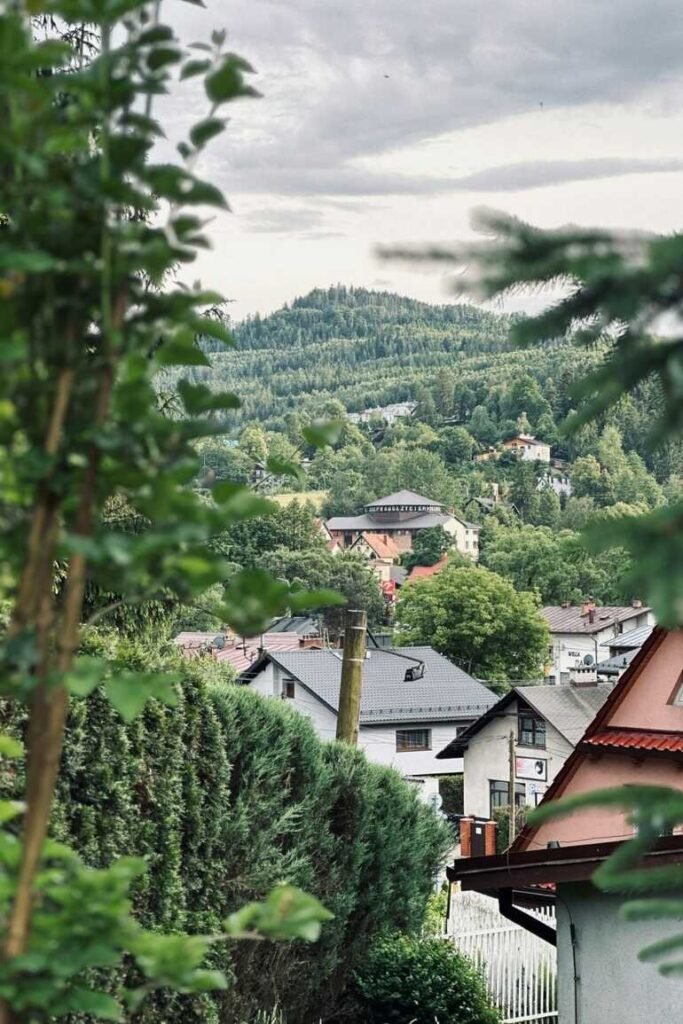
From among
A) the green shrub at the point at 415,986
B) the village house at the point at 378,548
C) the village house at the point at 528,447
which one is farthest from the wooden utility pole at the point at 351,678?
the village house at the point at 528,447

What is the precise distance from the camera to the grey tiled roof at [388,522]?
4966 inches

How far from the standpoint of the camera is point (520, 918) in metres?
11.0

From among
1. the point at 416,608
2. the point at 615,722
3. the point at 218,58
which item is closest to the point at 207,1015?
the point at 615,722

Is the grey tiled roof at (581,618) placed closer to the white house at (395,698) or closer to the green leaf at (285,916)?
the white house at (395,698)

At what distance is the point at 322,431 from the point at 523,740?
37455mm

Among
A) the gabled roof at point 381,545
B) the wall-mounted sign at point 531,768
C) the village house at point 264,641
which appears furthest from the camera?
the gabled roof at point 381,545

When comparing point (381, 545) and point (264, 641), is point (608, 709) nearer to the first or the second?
point (264, 641)

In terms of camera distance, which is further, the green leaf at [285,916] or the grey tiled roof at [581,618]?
the grey tiled roof at [581,618]

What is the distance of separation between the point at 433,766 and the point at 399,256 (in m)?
45.1

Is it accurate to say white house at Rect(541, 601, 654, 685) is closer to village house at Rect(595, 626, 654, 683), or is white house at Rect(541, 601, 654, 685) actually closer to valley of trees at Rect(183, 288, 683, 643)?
valley of trees at Rect(183, 288, 683, 643)

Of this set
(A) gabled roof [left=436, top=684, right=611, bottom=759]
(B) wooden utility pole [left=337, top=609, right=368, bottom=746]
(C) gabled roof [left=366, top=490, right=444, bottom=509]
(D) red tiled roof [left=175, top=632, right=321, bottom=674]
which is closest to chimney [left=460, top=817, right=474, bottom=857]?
(A) gabled roof [left=436, top=684, right=611, bottom=759]

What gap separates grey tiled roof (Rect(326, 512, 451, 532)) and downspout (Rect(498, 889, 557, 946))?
112716 mm

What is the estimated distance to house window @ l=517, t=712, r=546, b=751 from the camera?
3781cm

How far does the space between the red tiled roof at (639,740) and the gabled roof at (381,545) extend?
102188mm
